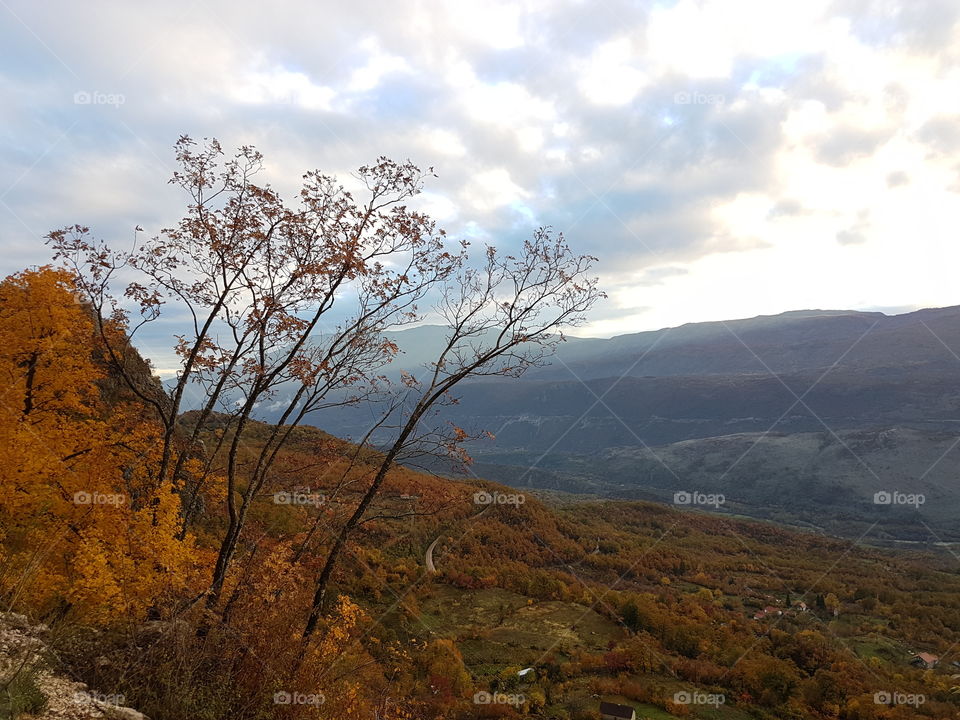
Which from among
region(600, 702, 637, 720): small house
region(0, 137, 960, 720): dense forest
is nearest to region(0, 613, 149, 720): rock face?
region(0, 137, 960, 720): dense forest

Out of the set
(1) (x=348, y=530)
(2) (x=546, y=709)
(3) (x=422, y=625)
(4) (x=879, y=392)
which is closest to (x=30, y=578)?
(1) (x=348, y=530)

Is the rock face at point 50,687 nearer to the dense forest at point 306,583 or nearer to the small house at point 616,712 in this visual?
the dense forest at point 306,583

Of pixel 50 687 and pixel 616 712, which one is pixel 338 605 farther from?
pixel 50 687

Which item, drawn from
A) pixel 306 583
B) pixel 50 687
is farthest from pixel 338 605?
pixel 50 687

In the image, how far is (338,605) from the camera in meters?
17.4

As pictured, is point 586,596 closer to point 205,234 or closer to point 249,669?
point 249,669

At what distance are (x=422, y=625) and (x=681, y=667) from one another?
30.5ft

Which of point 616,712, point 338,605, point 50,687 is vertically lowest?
point 616,712

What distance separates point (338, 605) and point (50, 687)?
43.3 feet

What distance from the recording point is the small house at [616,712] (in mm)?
12047

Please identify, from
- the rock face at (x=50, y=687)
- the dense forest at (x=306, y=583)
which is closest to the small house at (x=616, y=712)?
the dense forest at (x=306, y=583)

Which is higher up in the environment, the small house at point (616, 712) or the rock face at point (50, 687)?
the rock face at point (50, 687)

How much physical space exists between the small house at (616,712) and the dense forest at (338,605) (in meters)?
0.66

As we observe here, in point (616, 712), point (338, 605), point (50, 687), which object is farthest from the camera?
point (338, 605)
